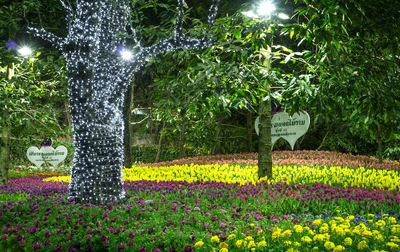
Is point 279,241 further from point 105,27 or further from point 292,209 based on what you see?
point 105,27

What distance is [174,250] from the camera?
10.4 ft

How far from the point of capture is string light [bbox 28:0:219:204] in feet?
19.0

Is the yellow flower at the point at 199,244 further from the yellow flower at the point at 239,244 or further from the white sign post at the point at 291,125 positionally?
the white sign post at the point at 291,125

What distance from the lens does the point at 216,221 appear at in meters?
4.22

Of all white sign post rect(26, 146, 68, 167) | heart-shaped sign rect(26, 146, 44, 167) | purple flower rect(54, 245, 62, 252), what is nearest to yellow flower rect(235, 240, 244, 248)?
purple flower rect(54, 245, 62, 252)

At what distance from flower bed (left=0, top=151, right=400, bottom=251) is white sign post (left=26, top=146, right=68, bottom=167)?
6.66m

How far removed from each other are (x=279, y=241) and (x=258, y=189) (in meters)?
2.58

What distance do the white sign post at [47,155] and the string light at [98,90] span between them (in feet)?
26.0

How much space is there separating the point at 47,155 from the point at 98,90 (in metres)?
8.82

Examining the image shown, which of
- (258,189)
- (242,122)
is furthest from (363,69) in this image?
(242,122)

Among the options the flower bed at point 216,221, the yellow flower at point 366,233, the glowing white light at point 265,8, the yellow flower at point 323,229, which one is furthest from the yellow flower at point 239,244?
the glowing white light at point 265,8

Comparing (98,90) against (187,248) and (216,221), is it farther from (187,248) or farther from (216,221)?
(187,248)

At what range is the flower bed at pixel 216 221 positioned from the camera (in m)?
3.23

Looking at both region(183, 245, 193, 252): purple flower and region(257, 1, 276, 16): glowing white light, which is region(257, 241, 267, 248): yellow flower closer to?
region(183, 245, 193, 252): purple flower
